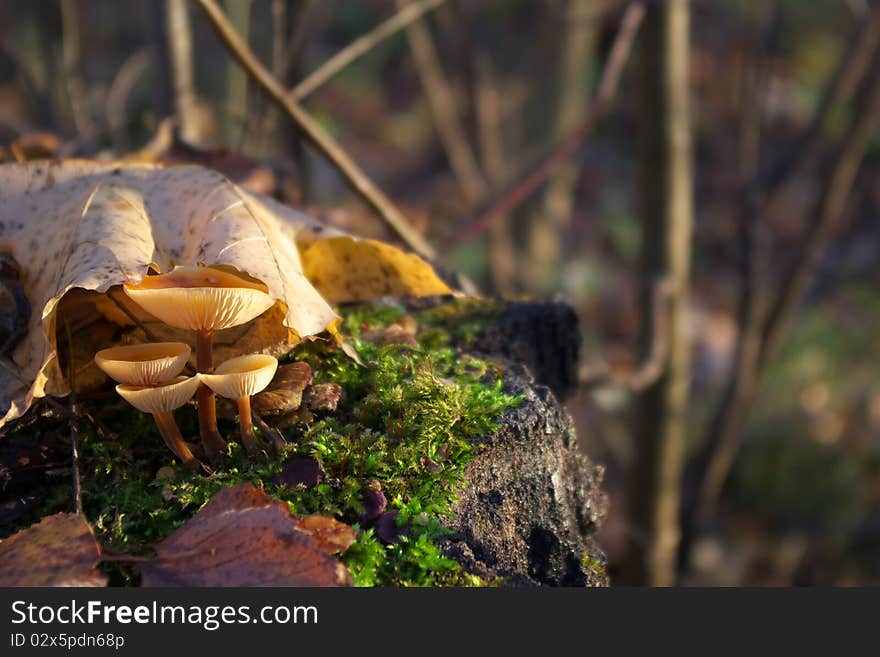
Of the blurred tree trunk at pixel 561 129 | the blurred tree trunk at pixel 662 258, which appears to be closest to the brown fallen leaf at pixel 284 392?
the blurred tree trunk at pixel 662 258

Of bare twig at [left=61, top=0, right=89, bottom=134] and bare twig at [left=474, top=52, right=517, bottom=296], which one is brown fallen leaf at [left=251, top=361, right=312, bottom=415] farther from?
bare twig at [left=474, top=52, right=517, bottom=296]

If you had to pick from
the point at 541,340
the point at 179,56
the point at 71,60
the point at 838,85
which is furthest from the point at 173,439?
the point at 838,85

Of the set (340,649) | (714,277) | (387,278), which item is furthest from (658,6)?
(714,277)

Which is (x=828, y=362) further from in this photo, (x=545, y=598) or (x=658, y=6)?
(x=545, y=598)

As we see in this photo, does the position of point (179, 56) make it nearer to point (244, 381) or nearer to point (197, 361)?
point (197, 361)

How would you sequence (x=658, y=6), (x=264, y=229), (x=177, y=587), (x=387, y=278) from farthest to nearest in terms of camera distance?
(x=658, y=6)
(x=387, y=278)
(x=264, y=229)
(x=177, y=587)
